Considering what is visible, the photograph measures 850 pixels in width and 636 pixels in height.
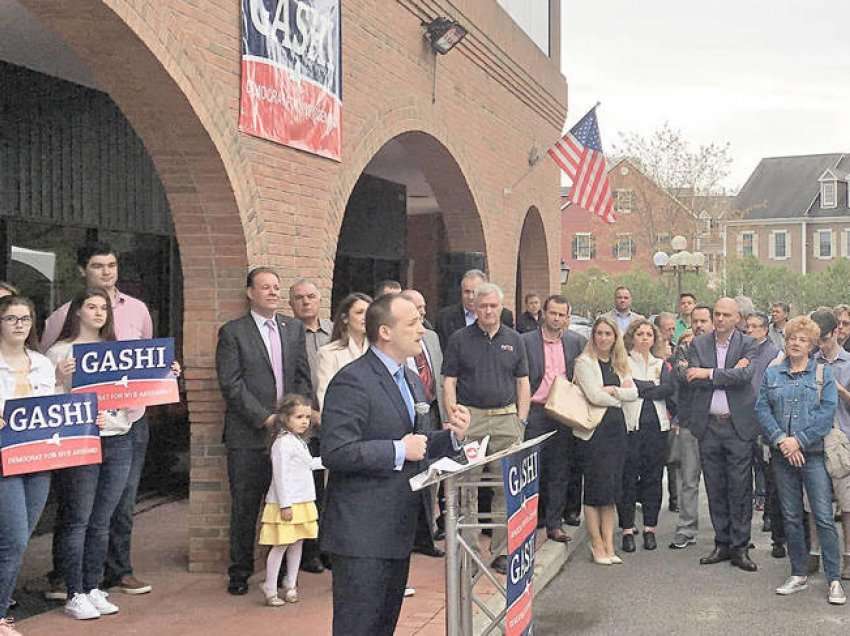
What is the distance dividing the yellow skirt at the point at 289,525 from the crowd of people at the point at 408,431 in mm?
13

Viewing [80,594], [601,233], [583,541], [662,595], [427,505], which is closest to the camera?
[80,594]

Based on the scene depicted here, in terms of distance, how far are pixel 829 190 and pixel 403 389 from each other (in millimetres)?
75690

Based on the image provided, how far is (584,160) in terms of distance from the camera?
15172 millimetres

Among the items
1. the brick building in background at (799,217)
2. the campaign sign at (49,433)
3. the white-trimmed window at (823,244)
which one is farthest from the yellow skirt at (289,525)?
the white-trimmed window at (823,244)

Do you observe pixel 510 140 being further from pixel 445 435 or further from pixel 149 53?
pixel 445 435

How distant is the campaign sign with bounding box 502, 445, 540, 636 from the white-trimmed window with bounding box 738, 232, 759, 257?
75312 mm

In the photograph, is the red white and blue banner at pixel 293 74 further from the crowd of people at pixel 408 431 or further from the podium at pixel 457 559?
the podium at pixel 457 559

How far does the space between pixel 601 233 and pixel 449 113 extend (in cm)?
6014

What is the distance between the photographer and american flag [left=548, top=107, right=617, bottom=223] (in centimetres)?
1498

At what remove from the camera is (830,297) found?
64.8 metres

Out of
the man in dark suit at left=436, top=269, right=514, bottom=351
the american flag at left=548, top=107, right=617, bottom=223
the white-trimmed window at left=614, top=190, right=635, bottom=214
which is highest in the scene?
the white-trimmed window at left=614, top=190, right=635, bottom=214

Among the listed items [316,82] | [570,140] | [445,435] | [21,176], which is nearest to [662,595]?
[445,435]

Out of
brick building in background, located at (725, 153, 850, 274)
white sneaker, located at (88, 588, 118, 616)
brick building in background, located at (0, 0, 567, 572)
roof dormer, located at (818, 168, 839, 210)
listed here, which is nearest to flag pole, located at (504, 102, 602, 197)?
brick building in background, located at (0, 0, 567, 572)

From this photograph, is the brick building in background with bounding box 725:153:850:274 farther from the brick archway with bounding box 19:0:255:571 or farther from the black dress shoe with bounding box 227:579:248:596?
the black dress shoe with bounding box 227:579:248:596
